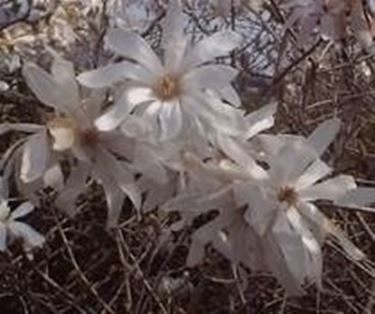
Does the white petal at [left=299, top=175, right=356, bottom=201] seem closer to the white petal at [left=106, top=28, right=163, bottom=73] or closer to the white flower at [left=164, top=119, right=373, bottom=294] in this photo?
the white flower at [left=164, top=119, right=373, bottom=294]

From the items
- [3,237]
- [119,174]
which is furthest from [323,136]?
[3,237]

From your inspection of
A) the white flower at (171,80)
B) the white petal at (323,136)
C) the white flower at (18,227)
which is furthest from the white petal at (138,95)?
the white flower at (18,227)

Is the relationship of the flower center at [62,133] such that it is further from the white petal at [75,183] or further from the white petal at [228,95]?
the white petal at [228,95]

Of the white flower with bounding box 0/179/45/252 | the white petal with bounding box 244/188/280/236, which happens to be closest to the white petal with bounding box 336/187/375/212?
the white petal with bounding box 244/188/280/236

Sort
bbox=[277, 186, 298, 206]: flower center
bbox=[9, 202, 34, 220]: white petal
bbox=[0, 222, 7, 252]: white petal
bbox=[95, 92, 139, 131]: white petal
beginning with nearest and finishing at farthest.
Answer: bbox=[95, 92, 139, 131]: white petal < bbox=[277, 186, 298, 206]: flower center < bbox=[0, 222, 7, 252]: white petal < bbox=[9, 202, 34, 220]: white petal

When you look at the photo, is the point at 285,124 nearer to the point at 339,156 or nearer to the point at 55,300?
the point at 339,156

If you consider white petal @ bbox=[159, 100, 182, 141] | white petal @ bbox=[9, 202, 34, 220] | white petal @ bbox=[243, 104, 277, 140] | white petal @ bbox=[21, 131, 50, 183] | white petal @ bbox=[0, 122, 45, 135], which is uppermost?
white petal @ bbox=[159, 100, 182, 141]
